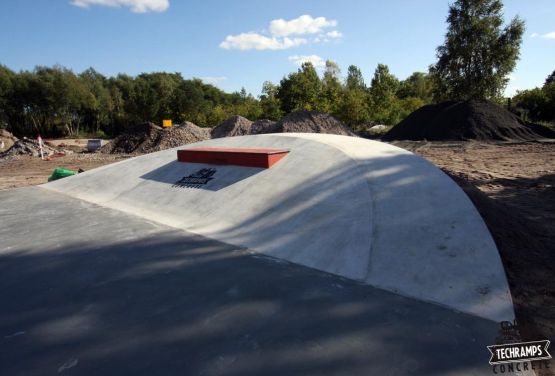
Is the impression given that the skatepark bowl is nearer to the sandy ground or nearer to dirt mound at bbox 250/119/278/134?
the sandy ground

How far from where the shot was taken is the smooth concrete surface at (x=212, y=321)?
9.35 ft

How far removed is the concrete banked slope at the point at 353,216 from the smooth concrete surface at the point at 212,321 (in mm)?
342

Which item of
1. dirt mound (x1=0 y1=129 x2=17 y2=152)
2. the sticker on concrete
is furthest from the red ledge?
dirt mound (x1=0 y1=129 x2=17 y2=152)

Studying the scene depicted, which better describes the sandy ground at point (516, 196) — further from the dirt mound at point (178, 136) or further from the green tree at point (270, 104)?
the green tree at point (270, 104)

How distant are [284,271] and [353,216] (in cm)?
148

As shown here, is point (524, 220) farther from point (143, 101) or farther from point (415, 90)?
→ point (415, 90)

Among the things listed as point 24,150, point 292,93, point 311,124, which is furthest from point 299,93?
point 24,150

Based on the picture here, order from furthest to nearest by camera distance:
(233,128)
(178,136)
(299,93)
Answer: (299,93), (233,128), (178,136)

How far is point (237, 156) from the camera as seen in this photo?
860 cm

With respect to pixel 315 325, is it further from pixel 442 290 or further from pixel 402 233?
pixel 402 233

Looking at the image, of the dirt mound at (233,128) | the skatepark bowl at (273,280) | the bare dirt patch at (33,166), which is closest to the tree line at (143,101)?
the dirt mound at (233,128)

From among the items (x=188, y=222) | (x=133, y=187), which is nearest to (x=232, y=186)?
(x=188, y=222)

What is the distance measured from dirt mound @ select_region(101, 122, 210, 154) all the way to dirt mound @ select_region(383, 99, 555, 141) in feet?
49.4

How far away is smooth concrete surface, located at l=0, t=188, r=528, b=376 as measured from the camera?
9.35 feet
